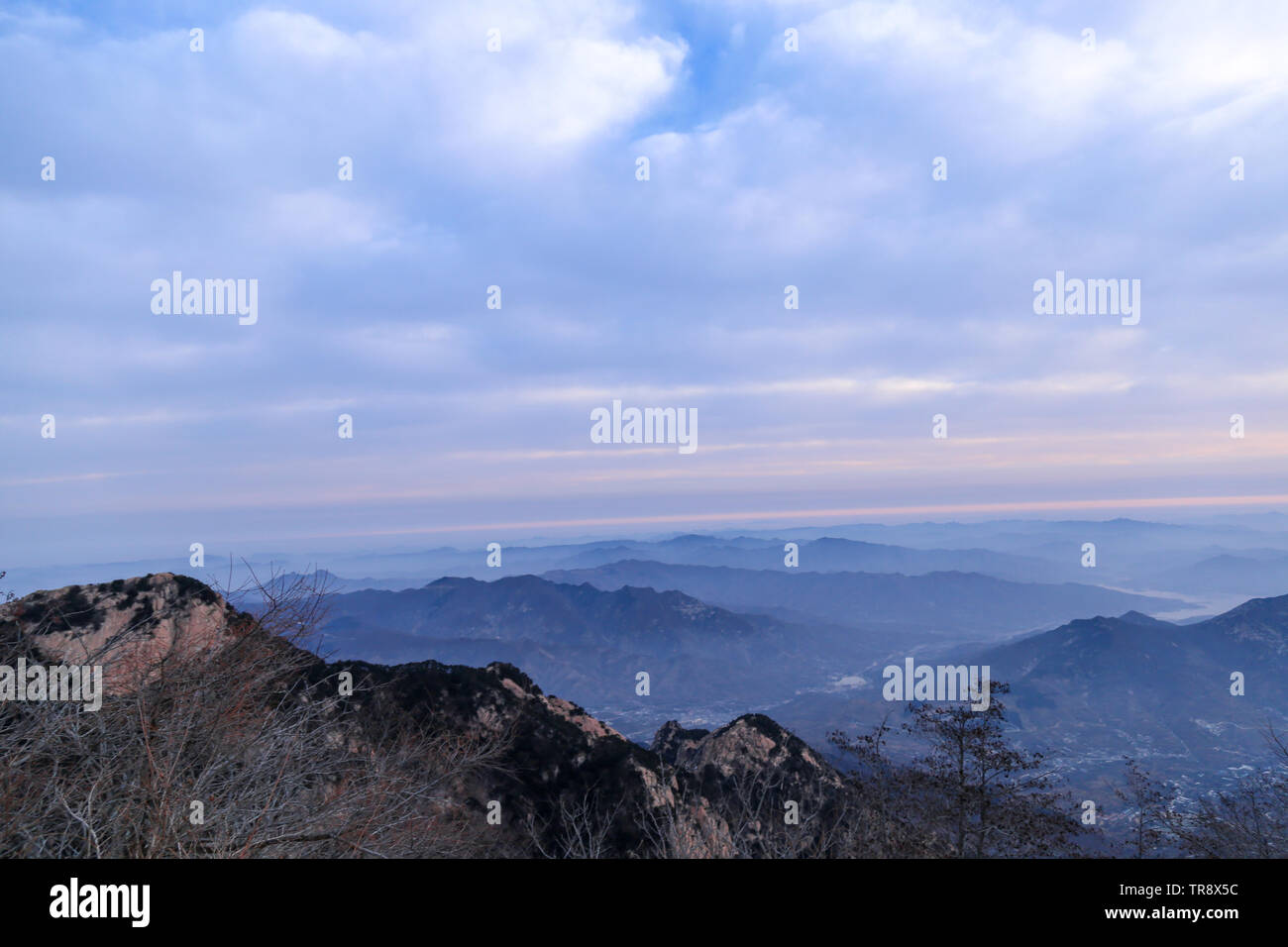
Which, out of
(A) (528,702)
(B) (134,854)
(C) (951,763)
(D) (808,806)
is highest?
(B) (134,854)

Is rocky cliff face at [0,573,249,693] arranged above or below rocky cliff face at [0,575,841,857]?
above

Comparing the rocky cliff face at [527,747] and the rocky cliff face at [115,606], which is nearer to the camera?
the rocky cliff face at [527,747]

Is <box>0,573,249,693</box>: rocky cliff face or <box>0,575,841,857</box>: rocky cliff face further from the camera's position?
<box>0,573,249,693</box>: rocky cliff face

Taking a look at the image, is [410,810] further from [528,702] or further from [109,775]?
[528,702]

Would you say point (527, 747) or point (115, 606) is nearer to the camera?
point (527, 747)

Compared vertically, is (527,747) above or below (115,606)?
below

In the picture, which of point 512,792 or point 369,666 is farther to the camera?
point 369,666

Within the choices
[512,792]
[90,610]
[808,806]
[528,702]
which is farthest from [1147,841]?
[90,610]

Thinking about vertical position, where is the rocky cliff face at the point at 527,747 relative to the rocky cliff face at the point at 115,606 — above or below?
below
